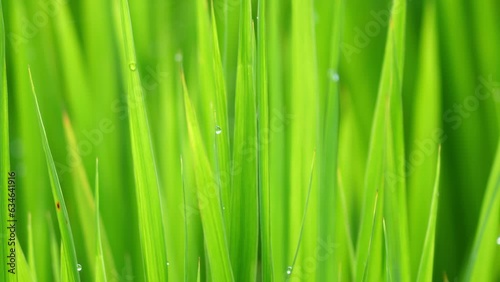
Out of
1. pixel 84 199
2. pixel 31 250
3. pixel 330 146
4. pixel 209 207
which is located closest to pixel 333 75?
pixel 330 146

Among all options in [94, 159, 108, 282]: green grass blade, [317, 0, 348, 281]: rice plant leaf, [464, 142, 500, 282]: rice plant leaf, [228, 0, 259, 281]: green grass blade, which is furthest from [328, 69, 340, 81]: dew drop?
[94, 159, 108, 282]: green grass blade

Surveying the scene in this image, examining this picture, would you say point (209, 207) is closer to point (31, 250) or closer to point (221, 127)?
point (221, 127)

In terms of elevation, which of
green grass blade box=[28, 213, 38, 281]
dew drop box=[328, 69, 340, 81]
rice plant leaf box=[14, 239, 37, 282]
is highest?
dew drop box=[328, 69, 340, 81]

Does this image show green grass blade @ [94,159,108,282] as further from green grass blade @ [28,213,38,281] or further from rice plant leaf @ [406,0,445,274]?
rice plant leaf @ [406,0,445,274]

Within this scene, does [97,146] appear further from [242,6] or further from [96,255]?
[242,6]

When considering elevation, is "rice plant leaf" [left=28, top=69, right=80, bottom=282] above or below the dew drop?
below

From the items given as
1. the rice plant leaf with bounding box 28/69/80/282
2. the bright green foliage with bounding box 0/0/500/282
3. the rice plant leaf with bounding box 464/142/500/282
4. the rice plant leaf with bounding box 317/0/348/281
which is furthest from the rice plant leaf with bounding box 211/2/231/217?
the rice plant leaf with bounding box 464/142/500/282

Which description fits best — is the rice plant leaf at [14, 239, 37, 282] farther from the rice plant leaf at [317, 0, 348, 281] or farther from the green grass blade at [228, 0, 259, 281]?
the rice plant leaf at [317, 0, 348, 281]
